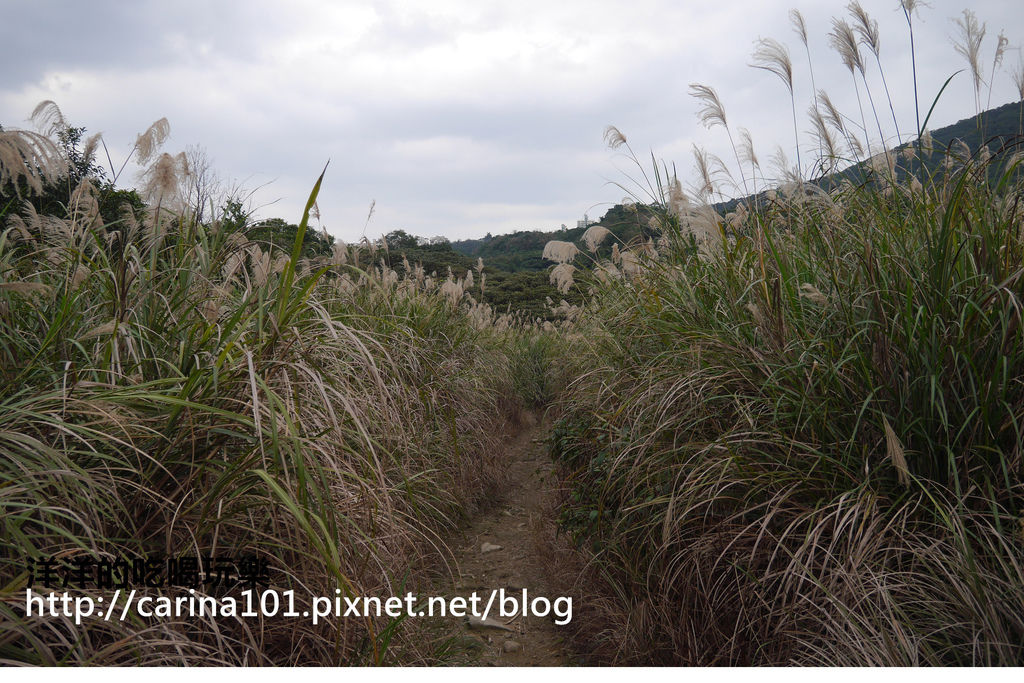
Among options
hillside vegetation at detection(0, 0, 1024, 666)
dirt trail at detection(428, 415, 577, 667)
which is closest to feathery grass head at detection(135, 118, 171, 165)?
hillside vegetation at detection(0, 0, 1024, 666)

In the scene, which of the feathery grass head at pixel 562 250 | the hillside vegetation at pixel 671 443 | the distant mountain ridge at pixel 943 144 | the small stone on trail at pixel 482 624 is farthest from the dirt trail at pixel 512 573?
the distant mountain ridge at pixel 943 144

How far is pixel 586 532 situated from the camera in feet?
10.3

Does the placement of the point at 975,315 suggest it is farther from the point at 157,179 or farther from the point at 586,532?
the point at 157,179

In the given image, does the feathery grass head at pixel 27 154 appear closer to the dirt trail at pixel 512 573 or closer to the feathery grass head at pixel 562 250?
the dirt trail at pixel 512 573

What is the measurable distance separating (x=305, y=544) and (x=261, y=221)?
89.0 inches

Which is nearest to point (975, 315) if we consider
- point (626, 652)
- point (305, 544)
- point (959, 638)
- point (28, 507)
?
point (959, 638)

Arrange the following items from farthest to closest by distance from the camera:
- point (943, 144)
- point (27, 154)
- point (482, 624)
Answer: point (943, 144) → point (482, 624) → point (27, 154)

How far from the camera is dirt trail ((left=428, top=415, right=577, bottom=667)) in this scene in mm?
2846

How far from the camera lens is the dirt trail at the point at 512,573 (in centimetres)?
285

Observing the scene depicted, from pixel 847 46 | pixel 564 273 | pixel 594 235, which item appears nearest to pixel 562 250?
pixel 564 273

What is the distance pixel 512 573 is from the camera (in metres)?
3.84

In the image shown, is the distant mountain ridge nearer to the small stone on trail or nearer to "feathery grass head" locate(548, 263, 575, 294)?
"feathery grass head" locate(548, 263, 575, 294)

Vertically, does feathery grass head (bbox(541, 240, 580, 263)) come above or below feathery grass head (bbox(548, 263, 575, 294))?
above

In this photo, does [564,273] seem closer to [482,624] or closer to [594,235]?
[594,235]
